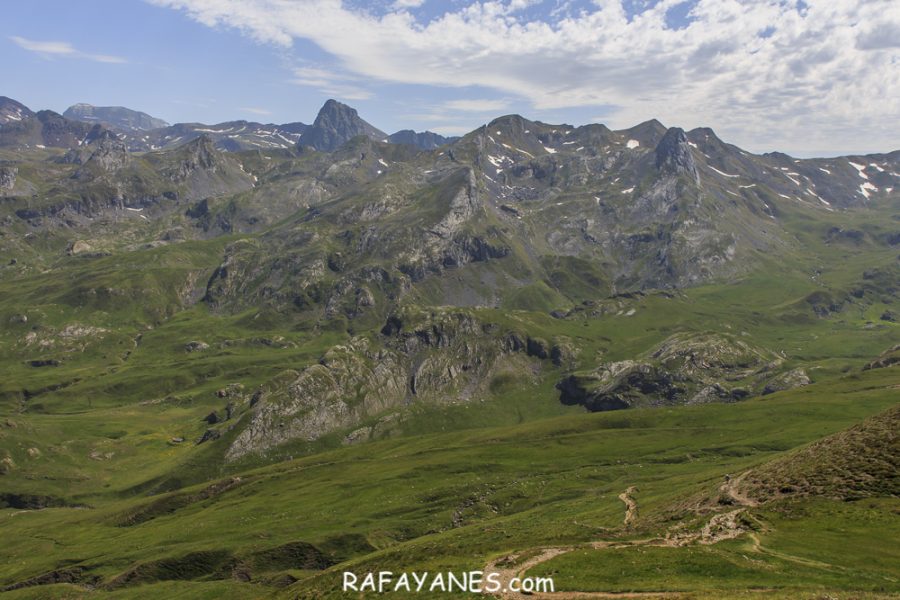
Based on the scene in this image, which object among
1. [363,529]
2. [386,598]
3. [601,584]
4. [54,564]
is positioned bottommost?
[54,564]

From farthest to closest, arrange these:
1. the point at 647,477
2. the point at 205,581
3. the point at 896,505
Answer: the point at 647,477 < the point at 205,581 < the point at 896,505

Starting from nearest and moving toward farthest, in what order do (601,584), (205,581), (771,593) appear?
(771,593)
(601,584)
(205,581)

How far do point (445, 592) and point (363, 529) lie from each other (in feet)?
347

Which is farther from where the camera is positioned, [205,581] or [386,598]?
[205,581]

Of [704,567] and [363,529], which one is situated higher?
[704,567]

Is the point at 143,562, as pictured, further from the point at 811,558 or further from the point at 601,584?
the point at 811,558

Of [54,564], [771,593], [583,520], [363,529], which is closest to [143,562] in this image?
[54,564]

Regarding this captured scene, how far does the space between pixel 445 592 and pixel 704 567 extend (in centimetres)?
2848

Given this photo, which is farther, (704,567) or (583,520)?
(583,520)

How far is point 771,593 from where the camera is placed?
185 ft

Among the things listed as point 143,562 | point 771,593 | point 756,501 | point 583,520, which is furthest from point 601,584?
point 143,562

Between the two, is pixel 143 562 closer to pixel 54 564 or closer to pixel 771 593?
pixel 54 564

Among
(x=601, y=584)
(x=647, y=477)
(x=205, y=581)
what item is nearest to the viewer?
(x=601, y=584)

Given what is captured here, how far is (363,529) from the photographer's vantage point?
168m
